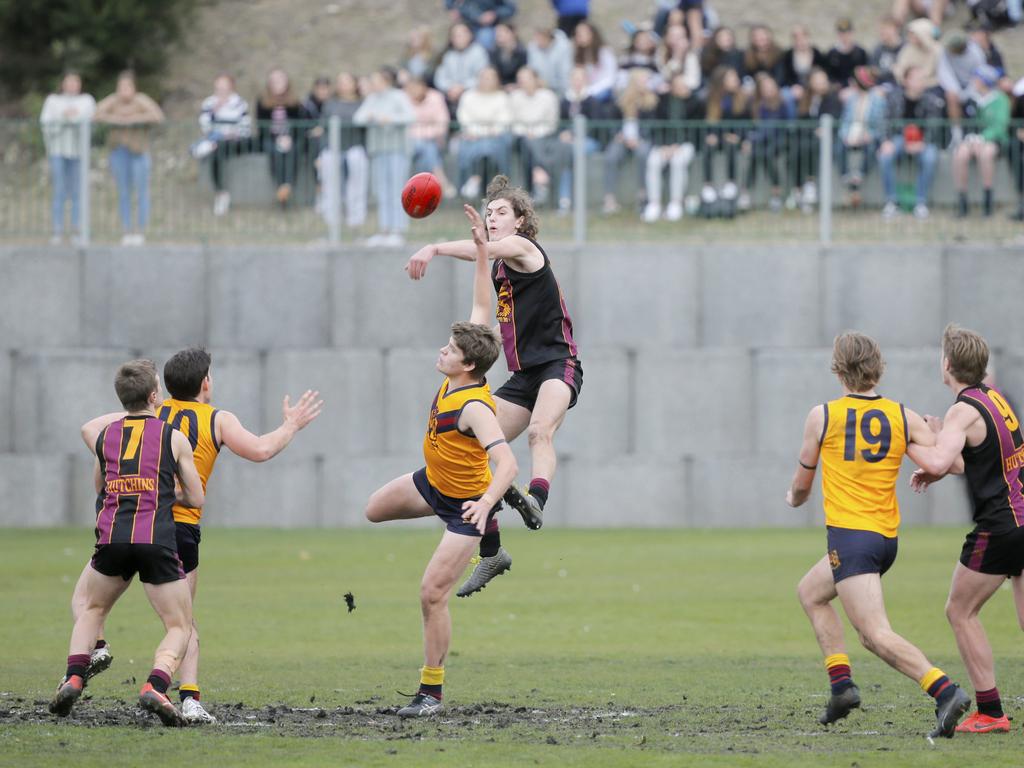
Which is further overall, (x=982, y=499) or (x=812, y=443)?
(x=982, y=499)

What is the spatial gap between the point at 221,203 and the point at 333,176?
1.56 metres

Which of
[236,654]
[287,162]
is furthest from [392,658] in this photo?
[287,162]

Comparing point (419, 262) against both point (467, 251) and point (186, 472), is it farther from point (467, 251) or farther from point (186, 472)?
point (186, 472)

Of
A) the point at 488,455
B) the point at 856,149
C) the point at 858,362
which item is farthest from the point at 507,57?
the point at 858,362

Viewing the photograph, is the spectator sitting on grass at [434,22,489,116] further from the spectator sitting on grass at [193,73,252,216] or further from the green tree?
the green tree

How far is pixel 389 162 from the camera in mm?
21500

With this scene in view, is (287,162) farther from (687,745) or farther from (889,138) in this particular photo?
(687,745)

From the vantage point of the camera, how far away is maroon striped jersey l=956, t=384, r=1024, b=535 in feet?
29.0

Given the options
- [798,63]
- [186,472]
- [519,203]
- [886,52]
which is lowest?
[186,472]

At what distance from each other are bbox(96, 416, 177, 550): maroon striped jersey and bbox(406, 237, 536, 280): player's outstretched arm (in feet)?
5.82

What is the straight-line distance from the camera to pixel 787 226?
21984 mm

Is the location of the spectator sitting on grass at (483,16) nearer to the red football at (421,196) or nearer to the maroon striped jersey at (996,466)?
the red football at (421,196)

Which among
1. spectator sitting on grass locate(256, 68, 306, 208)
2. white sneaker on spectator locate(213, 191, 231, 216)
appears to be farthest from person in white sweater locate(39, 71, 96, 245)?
spectator sitting on grass locate(256, 68, 306, 208)

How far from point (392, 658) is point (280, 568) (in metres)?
5.32
